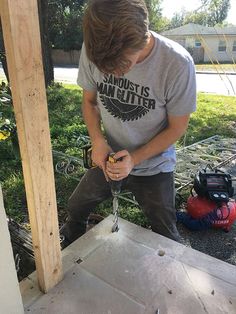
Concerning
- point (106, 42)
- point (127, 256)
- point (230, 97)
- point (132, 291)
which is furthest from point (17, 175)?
point (230, 97)

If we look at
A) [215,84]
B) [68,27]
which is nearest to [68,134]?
[215,84]

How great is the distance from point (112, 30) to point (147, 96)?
53cm

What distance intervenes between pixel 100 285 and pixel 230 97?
7.07 metres

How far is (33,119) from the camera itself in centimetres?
123

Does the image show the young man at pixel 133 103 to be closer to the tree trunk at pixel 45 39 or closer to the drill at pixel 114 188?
the drill at pixel 114 188

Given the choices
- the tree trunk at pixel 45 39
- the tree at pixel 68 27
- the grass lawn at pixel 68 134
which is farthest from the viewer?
the tree at pixel 68 27

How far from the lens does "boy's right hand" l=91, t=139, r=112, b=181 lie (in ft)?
5.77

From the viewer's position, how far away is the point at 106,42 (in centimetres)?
122

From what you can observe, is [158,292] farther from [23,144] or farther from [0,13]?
[0,13]

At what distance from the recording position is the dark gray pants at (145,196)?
6.23 feet

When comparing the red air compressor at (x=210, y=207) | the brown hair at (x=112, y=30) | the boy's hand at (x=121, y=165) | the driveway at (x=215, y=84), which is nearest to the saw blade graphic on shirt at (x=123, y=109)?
the boy's hand at (x=121, y=165)

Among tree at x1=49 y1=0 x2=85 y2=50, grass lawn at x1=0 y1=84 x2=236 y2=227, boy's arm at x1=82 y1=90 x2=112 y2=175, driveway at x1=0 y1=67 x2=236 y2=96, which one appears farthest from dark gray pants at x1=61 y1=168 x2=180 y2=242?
tree at x1=49 y1=0 x2=85 y2=50

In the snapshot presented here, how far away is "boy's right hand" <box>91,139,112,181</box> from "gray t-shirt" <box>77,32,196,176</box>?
13 cm

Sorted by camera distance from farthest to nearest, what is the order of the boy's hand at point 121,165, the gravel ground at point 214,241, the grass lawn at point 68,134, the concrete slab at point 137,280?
the grass lawn at point 68,134
the gravel ground at point 214,241
the boy's hand at point 121,165
the concrete slab at point 137,280
